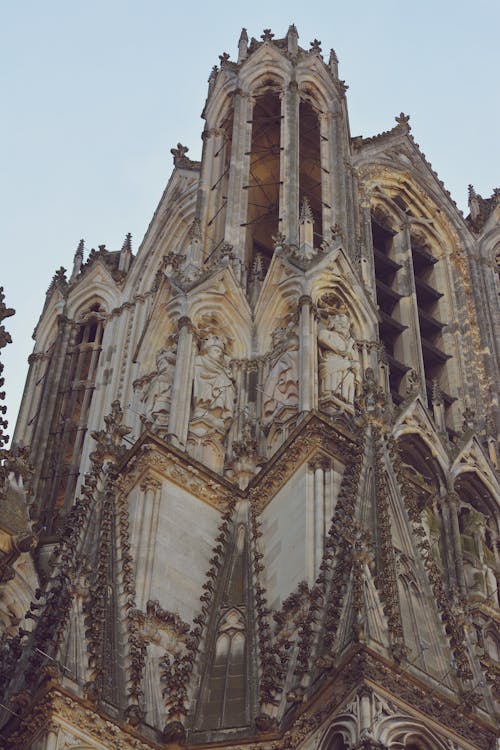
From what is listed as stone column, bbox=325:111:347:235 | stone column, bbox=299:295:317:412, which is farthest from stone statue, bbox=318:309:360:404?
stone column, bbox=325:111:347:235

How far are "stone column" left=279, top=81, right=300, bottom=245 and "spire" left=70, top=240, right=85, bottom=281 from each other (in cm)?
748

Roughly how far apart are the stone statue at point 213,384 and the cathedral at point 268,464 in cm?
4

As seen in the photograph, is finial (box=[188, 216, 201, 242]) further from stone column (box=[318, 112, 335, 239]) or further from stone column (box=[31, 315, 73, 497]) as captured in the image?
stone column (box=[31, 315, 73, 497])

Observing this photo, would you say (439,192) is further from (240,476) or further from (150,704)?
(150,704)

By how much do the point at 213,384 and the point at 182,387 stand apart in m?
0.50

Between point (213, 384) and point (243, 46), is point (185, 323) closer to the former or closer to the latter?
point (213, 384)

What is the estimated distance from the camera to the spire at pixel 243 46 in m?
34.1

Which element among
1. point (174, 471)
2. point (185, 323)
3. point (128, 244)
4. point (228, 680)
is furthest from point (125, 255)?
point (228, 680)

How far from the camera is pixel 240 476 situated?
853 inches

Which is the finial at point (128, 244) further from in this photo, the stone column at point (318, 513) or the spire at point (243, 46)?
the stone column at point (318, 513)

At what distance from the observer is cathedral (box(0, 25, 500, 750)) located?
1682 centimetres

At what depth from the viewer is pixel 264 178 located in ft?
102

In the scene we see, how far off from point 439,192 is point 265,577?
2057cm

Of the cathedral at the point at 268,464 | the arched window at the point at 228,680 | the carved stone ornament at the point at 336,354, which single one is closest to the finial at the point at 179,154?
the cathedral at the point at 268,464
